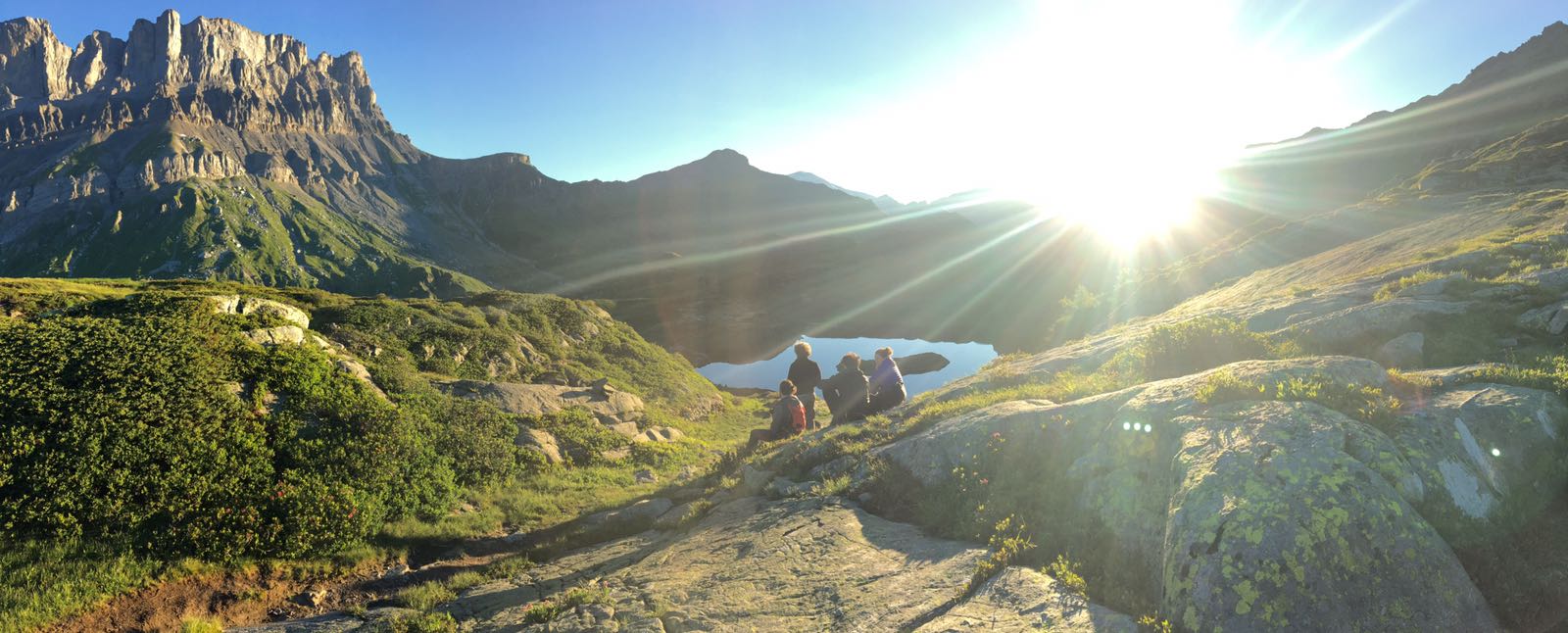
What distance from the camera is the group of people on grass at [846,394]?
1719 centimetres

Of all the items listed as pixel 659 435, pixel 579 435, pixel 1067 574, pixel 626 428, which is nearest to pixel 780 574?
pixel 1067 574

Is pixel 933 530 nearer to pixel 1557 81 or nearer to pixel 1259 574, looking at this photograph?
pixel 1259 574

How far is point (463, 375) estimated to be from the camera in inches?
1052

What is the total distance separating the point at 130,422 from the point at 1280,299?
28.8 m

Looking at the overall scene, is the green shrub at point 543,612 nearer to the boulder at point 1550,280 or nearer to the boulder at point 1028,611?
the boulder at point 1028,611

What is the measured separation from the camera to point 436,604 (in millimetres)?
10078

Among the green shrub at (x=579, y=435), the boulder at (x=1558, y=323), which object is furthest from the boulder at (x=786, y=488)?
the boulder at (x=1558, y=323)

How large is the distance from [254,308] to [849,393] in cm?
2017

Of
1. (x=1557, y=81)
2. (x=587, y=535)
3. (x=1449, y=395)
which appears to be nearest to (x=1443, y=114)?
(x=1557, y=81)

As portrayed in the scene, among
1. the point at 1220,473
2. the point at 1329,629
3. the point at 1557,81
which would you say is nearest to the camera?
the point at 1329,629

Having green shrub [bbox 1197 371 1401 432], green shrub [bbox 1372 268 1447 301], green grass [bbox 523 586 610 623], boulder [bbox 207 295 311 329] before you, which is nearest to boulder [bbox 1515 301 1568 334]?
green shrub [bbox 1372 268 1447 301]

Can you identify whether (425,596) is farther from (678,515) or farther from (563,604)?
(678,515)

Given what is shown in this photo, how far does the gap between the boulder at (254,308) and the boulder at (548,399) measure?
17.0 feet

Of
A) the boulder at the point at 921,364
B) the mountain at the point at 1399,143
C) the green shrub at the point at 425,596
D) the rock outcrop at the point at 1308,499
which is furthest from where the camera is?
the mountain at the point at 1399,143
